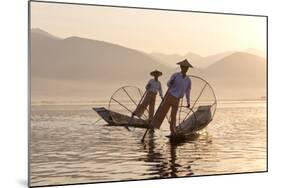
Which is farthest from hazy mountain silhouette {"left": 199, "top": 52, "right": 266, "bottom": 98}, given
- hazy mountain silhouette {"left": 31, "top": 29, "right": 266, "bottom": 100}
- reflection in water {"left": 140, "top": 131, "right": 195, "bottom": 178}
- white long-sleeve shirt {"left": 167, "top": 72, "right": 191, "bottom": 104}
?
reflection in water {"left": 140, "top": 131, "right": 195, "bottom": 178}

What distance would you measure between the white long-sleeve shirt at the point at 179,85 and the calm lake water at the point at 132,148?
180 millimetres

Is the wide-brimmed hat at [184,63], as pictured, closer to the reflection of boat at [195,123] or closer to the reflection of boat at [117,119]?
the reflection of boat at [195,123]

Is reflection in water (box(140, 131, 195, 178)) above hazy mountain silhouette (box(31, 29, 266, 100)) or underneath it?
underneath

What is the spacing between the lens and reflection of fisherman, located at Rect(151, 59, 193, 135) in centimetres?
254

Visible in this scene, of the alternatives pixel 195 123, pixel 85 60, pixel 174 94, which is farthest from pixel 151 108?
pixel 85 60

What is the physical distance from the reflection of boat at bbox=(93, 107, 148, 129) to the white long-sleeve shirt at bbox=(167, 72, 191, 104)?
0.76ft

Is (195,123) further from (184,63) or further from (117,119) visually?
(117,119)

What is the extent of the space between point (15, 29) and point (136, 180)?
3.12 ft

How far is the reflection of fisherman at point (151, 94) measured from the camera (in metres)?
2.51

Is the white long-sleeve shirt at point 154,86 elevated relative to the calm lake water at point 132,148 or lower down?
elevated

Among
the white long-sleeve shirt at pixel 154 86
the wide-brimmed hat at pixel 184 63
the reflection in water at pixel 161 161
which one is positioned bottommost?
the reflection in water at pixel 161 161

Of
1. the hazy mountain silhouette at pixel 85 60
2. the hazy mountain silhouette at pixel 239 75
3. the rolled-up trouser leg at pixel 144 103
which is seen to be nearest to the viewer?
the hazy mountain silhouette at pixel 85 60

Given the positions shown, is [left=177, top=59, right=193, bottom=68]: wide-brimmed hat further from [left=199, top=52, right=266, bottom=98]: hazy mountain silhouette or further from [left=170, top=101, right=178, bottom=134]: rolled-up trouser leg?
[left=170, top=101, right=178, bottom=134]: rolled-up trouser leg

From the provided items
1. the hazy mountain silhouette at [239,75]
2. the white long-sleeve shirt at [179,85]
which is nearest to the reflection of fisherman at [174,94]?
the white long-sleeve shirt at [179,85]
